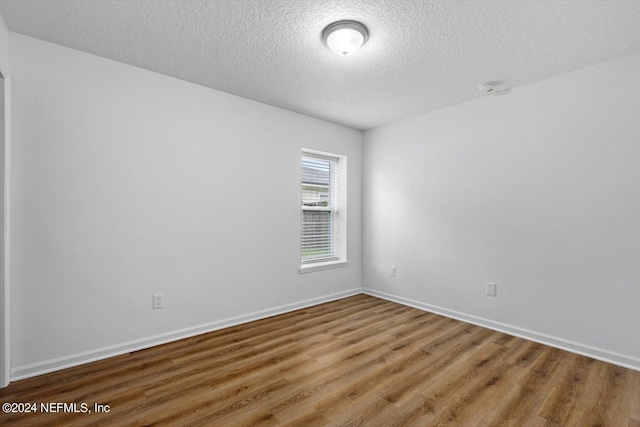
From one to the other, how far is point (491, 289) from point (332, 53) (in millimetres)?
2824

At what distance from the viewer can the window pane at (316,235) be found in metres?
4.02

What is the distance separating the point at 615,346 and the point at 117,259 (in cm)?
418

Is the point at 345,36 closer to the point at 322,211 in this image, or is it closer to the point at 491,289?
the point at 322,211

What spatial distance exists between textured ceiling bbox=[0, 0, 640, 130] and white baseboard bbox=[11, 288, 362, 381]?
2.40m

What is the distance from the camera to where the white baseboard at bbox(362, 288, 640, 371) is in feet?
7.73

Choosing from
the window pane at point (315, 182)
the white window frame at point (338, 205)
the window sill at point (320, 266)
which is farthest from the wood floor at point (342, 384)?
the window pane at point (315, 182)

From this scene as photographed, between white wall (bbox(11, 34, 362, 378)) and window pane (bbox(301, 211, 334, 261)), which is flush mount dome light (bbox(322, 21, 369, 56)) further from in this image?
window pane (bbox(301, 211, 334, 261))

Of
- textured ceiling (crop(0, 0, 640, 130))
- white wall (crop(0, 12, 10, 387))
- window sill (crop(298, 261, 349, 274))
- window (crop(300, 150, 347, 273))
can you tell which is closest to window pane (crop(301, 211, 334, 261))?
window (crop(300, 150, 347, 273))

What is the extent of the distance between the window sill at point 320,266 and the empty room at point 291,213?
15cm

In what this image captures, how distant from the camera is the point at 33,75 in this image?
217cm

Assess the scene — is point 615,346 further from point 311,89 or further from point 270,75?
point 270,75

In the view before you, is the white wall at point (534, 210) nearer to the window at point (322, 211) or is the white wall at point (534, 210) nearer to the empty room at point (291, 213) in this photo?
the empty room at point (291, 213)

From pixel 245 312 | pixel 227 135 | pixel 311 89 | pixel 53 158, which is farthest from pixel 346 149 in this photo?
pixel 53 158

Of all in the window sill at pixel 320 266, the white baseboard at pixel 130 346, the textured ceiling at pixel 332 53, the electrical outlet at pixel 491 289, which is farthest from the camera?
the window sill at pixel 320 266
